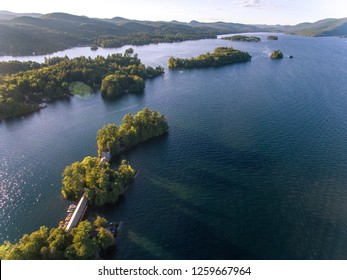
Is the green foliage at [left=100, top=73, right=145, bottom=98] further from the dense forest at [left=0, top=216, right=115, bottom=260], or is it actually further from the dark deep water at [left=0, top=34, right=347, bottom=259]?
the dense forest at [left=0, top=216, right=115, bottom=260]

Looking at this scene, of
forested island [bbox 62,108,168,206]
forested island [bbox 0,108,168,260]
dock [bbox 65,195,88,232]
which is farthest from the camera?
forested island [bbox 62,108,168,206]

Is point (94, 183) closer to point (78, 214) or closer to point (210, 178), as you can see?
point (78, 214)

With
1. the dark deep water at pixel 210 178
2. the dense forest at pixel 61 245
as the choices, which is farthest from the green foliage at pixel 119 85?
the dense forest at pixel 61 245

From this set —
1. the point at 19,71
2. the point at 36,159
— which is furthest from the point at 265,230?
the point at 19,71

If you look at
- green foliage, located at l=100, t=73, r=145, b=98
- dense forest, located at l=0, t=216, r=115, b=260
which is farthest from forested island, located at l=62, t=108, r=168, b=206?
green foliage, located at l=100, t=73, r=145, b=98

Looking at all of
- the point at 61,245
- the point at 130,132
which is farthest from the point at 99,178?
the point at 130,132

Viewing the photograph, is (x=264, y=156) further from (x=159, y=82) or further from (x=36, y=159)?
(x=159, y=82)
